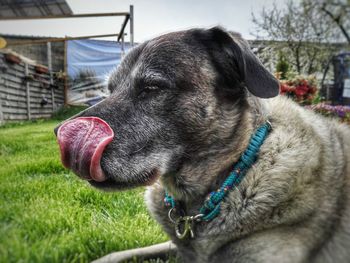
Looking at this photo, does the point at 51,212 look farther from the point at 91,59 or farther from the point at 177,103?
the point at 91,59

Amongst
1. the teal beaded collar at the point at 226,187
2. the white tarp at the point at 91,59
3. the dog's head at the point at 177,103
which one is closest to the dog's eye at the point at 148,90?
the dog's head at the point at 177,103

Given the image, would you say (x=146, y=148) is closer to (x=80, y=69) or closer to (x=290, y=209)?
(x=290, y=209)

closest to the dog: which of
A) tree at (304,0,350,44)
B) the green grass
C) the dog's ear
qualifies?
the dog's ear

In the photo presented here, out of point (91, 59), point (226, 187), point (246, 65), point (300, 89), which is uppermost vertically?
point (246, 65)

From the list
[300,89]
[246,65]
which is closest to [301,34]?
[300,89]

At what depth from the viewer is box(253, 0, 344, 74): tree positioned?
30.0 feet

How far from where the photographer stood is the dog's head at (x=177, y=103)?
1.77 m

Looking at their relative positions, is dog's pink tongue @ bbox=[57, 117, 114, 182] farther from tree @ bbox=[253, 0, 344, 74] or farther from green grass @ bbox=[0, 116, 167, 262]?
tree @ bbox=[253, 0, 344, 74]

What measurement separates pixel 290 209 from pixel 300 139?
0.39m

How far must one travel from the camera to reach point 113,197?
9.46 ft

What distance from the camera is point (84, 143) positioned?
1443 mm

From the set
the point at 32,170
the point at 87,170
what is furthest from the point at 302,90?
the point at 87,170

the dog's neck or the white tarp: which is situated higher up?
the dog's neck

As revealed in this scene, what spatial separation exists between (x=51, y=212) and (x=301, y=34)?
373 inches
